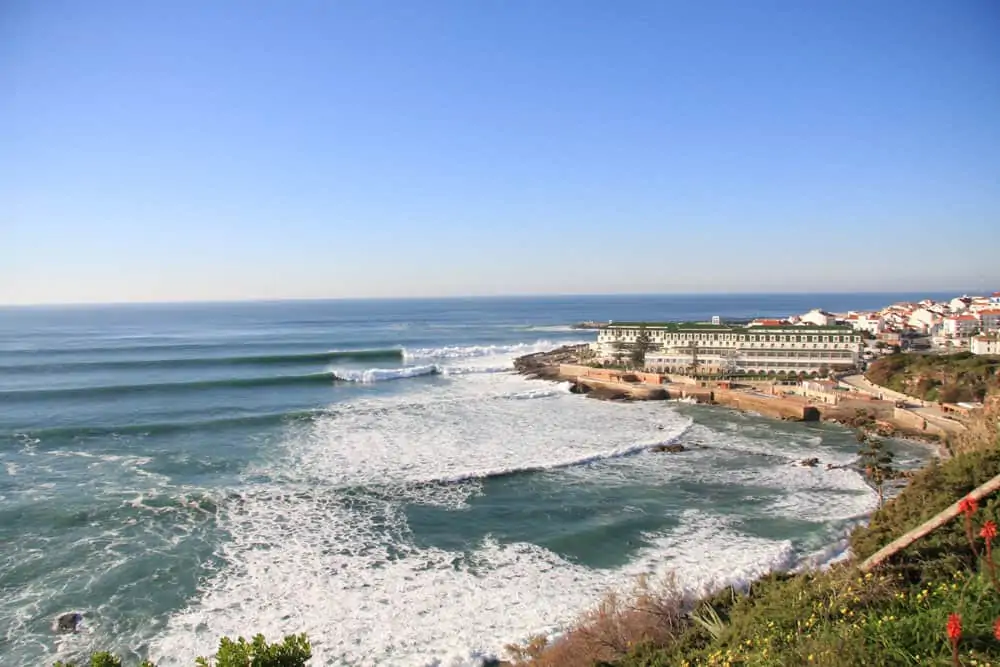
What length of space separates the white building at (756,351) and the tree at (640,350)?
38 centimetres

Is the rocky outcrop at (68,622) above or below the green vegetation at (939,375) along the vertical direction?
below

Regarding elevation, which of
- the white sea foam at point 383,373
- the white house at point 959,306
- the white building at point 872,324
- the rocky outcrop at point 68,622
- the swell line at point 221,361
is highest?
the white house at point 959,306

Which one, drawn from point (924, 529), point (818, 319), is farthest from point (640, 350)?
point (924, 529)

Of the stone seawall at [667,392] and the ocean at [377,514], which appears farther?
the stone seawall at [667,392]

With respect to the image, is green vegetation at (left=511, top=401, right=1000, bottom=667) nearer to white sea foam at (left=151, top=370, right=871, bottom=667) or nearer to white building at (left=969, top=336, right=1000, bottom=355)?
white sea foam at (left=151, top=370, right=871, bottom=667)

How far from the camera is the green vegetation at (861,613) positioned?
565cm

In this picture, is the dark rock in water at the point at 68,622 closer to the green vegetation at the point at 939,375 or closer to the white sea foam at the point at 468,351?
the green vegetation at the point at 939,375

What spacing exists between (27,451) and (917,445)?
36304 millimetres

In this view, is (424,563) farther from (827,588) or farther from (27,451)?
(27,451)

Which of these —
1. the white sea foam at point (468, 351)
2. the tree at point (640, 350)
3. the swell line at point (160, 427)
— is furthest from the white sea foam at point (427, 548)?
the white sea foam at point (468, 351)

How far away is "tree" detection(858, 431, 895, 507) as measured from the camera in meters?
16.9

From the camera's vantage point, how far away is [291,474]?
20703 mm

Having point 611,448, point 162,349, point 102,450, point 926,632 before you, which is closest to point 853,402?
point 611,448

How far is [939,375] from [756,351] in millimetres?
12269
